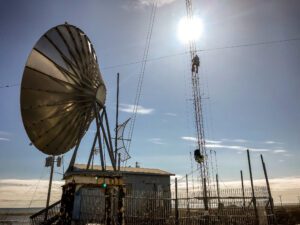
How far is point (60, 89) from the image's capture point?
1177 centimetres

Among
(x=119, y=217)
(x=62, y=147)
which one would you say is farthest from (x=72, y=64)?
(x=119, y=217)

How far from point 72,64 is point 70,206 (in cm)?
689

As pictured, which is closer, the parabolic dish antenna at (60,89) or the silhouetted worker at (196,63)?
the parabolic dish antenna at (60,89)

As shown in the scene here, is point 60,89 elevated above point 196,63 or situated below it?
below

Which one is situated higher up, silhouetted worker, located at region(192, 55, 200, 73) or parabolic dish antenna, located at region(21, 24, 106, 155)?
silhouetted worker, located at region(192, 55, 200, 73)

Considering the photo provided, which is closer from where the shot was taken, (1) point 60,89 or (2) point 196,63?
(1) point 60,89

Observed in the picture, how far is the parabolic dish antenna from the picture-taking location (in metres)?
11.0

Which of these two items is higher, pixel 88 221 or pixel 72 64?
pixel 72 64

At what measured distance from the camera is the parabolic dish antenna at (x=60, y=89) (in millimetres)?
10977

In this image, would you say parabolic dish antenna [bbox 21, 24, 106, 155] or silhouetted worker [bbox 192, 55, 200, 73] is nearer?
parabolic dish antenna [bbox 21, 24, 106, 155]

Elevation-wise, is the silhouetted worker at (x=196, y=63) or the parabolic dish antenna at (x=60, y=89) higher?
the silhouetted worker at (x=196, y=63)

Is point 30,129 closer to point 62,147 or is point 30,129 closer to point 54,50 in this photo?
point 62,147

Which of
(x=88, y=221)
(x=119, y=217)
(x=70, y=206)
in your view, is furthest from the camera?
(x=88, y=221)

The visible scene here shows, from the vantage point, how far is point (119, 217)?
418 inches
